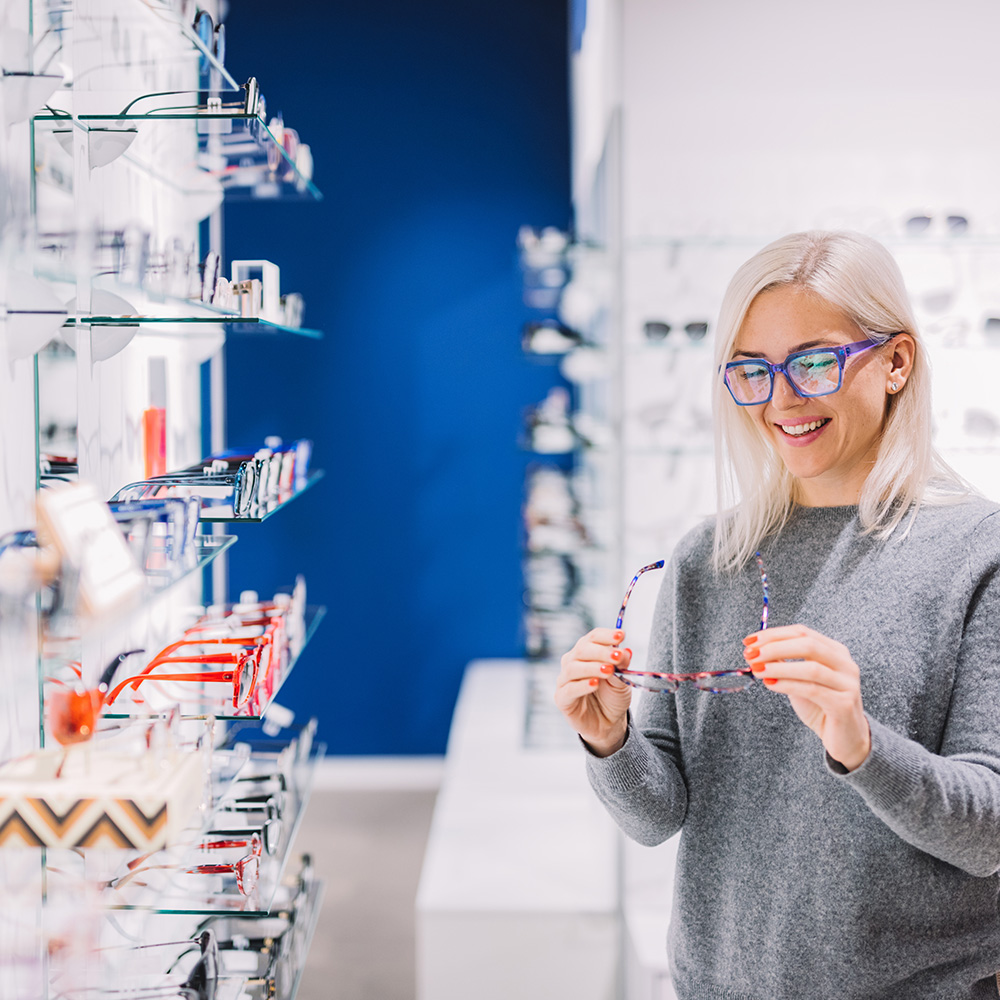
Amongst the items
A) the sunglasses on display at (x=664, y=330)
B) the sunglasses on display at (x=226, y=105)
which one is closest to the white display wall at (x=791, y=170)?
the sunglasses on display at (x=664, y=330)

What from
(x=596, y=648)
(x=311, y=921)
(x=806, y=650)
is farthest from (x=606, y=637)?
(x=311, y=921)

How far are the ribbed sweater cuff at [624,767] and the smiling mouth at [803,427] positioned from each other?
20.0 inches

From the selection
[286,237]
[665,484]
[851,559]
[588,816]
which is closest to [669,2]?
[665,484]

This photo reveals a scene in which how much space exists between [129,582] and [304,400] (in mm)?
4192

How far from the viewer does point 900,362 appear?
54.1 inches

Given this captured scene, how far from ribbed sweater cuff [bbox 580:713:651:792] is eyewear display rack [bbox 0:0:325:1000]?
0.57 meters

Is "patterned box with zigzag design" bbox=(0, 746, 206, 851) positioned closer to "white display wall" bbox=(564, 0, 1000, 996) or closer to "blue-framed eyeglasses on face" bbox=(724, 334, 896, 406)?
"blue-framed eyeglasses on face" bbox=(724, 334, 896, 406)

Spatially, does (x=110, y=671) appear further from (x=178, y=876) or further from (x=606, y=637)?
(x=606, y=637)

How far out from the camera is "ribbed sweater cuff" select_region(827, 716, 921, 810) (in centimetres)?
110

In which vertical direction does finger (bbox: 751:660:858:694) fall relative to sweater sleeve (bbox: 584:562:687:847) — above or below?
above

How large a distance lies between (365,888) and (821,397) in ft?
11.3

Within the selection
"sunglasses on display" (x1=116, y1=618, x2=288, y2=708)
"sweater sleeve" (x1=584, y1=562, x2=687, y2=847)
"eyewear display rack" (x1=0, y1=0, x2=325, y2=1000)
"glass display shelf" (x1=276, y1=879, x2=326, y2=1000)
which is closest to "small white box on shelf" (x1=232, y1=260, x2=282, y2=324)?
"eyewear display rack" (x1=0, y1=0, x2=325, y2=1000)

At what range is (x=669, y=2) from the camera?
2.56m

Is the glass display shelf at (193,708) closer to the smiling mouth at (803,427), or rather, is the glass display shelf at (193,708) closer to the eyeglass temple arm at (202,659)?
the eyeglass temple arm at (202,659)
